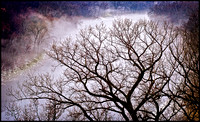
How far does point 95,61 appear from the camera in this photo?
958cm

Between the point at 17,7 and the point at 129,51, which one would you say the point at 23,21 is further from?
the point at 129,51

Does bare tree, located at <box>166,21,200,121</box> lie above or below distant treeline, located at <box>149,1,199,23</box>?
below

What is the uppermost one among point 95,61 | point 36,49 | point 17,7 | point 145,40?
point 17,7

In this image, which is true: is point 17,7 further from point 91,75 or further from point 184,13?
point 184,13

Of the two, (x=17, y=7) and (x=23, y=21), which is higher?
(x=17, y=7)

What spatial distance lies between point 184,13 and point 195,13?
1023mm

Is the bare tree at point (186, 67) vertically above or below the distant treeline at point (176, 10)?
below

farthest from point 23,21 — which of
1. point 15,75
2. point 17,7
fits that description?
point 15,75

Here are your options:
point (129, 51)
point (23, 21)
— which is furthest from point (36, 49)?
point (129, 51)

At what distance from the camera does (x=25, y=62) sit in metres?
13.5

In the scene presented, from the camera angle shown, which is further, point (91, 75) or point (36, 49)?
point (36, 49)

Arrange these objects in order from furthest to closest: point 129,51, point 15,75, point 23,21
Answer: point 23,21
point 15,75
point 129,51

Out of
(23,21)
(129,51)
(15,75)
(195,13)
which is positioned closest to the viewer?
(129,51)

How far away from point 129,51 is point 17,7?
1271cm
